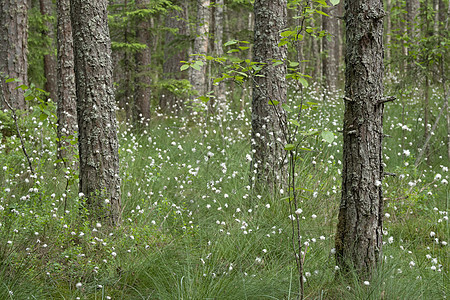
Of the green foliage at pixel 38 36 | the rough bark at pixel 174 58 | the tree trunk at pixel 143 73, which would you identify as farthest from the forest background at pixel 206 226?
the rough bark at pixel 174 58

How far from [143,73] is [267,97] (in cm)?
506

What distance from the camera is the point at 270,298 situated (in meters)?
3.34

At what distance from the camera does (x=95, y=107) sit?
4668mm

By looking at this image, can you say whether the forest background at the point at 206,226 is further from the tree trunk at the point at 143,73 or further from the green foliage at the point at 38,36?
the green foliage at the point at 38,36

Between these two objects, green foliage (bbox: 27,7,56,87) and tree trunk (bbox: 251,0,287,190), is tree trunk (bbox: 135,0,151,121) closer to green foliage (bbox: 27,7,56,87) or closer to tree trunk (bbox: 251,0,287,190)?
green foliage (bbox: 27,7,56,87)

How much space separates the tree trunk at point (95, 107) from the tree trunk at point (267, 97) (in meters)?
1.95

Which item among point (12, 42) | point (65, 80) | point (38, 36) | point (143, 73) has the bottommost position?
point (65, 80)

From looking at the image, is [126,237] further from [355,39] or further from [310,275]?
[355,39]

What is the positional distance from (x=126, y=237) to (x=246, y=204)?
70.5 inches

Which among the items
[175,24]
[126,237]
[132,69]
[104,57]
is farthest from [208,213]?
[175,24]

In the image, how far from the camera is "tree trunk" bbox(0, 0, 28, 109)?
8.34 meters

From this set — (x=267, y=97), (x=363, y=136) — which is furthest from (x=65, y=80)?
(x=363, y=136)

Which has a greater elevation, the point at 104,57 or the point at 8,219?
the point at 104,57

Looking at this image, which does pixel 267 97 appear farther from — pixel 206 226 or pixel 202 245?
pixel 202 245
